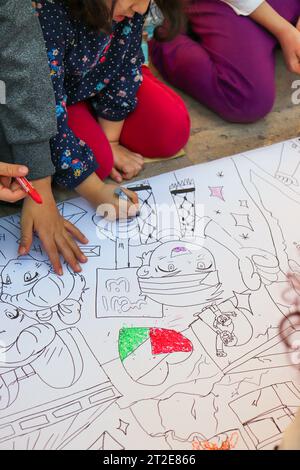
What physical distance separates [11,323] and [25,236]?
0.13m

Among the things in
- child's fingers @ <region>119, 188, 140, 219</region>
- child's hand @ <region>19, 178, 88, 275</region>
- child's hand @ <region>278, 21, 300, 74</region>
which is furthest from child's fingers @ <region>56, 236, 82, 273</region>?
child's hand @ <region>278, 21, 300, 74</region>

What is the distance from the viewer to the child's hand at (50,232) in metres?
0.72

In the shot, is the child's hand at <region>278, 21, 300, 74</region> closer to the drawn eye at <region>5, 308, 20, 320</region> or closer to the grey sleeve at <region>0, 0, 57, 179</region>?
the grey sleeve at <region>0, 0, 57, 179</region>

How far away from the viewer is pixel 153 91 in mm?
941

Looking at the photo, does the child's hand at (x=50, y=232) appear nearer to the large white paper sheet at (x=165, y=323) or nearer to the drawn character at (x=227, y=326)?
the large white paper sheet at (x=165, y=323)

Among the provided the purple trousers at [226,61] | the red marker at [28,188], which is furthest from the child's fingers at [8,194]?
the purple trousers at [226,61]

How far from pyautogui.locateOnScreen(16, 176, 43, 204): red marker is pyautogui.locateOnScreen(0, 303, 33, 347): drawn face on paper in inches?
5.4

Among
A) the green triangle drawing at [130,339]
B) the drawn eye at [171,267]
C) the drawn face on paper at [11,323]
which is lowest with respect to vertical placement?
the drawn face on paper at [11,323]

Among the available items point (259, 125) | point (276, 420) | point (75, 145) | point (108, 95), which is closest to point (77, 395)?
point (276, 420)

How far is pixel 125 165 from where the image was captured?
3.01ft

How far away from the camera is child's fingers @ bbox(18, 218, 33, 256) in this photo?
0.72 metres

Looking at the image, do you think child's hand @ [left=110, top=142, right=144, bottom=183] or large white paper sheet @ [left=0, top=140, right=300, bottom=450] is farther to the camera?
child's hand @ [left=110, top=142, right=144, bottom=183]

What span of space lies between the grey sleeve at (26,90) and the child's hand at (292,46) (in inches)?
21.5
